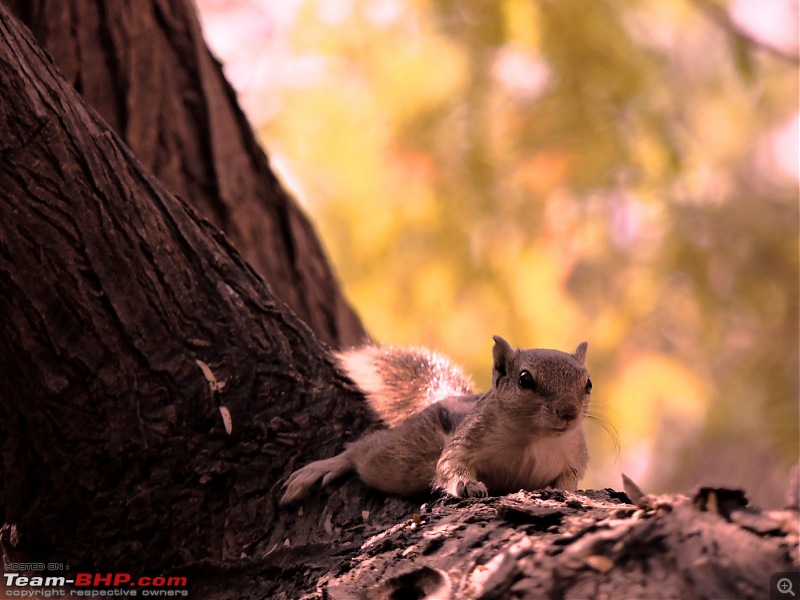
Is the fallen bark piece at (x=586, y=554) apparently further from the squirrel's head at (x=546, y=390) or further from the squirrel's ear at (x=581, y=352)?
the squirrel's ear at (x=581, y=352)

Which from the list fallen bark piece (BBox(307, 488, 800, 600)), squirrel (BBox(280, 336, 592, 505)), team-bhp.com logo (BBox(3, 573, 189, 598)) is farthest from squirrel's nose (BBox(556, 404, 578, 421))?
team-bhp.com logo (BBox(3, 573, 189, 598))

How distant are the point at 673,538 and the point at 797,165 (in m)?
6.82

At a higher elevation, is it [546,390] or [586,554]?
[546,390]

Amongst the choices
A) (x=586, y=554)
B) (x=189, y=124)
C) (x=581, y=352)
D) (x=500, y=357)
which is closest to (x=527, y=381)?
(x=500, y=357)

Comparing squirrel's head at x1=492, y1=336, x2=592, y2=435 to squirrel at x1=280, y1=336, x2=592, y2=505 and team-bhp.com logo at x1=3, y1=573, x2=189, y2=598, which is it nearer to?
squirrel at x1=280, y1=336, x2=592, y2=505

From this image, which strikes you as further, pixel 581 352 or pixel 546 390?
pixel 581 352

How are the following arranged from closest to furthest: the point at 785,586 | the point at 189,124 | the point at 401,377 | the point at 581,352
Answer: the point at 785,586 → the point at 581,352 → the point at 401,377 → the point at 189,124

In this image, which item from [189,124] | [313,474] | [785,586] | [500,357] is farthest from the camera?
[189,124]

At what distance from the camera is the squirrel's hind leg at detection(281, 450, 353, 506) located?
8.64 feet

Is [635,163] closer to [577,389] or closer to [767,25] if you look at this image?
[767,25]

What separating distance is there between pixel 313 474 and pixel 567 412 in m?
0.78

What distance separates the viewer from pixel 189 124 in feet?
12.6

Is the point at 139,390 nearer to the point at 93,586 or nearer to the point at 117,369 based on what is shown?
the point at 117,369

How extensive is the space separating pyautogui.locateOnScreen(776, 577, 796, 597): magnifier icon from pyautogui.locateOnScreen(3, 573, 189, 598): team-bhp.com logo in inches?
62.3
